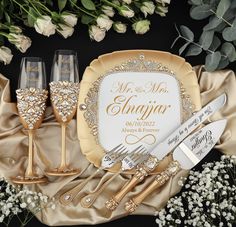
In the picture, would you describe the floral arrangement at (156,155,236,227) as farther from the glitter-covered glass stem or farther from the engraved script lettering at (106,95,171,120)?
the glitter-covered glass stem

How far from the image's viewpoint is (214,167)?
4.42 ft

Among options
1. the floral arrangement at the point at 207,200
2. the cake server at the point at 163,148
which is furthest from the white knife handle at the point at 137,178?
the floral arrangement at the point at 207,200

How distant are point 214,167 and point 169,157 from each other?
0.13m

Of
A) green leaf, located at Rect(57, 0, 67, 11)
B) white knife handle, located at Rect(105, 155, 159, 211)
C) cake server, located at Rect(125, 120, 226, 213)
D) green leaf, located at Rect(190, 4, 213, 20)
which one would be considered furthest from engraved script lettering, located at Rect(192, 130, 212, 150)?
green leaf, located at Rect(57, 0, 67, 11)

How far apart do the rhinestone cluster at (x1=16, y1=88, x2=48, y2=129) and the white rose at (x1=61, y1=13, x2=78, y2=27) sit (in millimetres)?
215

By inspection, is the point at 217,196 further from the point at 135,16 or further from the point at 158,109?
the point at 135,16

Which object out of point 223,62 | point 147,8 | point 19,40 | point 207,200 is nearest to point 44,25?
point 19,40

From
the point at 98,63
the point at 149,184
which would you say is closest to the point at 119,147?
the point at 149,184

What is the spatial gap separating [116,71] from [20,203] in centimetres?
49

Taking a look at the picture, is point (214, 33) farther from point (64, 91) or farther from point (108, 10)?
point (64, 91)

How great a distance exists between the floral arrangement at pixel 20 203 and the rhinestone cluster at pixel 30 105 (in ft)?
0.65

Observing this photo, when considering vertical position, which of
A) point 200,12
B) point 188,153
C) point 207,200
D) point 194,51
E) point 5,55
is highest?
point 200,12

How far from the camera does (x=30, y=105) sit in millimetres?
1310

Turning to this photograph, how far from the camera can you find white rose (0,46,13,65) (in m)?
1.33
